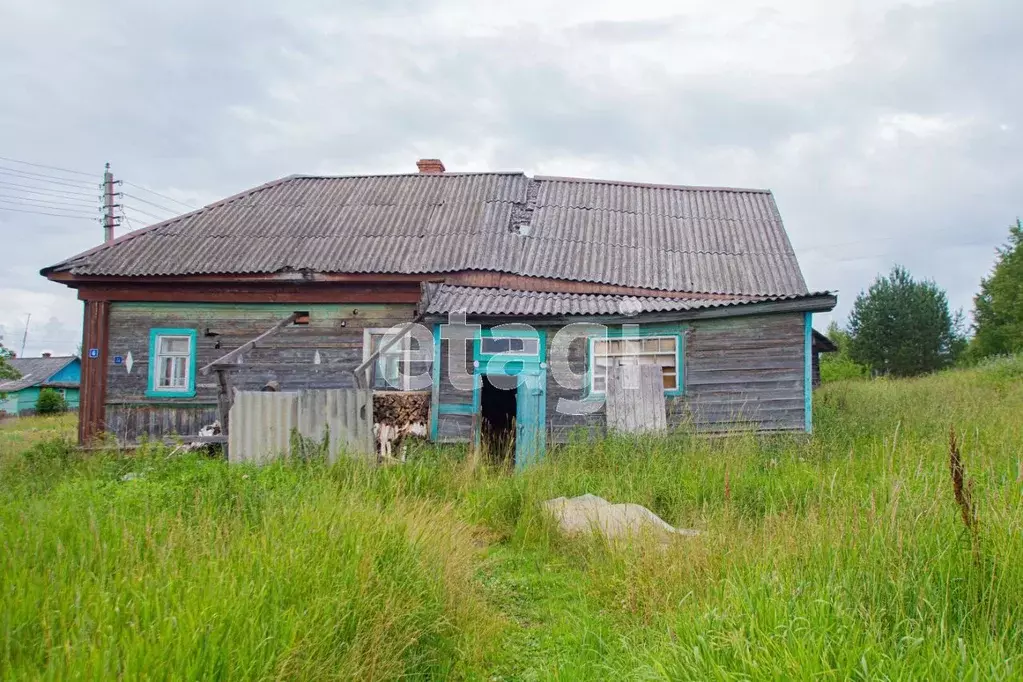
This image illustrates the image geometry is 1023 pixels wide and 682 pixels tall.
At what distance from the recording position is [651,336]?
10.8 meters

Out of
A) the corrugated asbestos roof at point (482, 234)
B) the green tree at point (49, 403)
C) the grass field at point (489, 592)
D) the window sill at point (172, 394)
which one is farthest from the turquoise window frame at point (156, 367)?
the green tree at point (49, 403)

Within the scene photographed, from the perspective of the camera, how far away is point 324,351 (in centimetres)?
1370

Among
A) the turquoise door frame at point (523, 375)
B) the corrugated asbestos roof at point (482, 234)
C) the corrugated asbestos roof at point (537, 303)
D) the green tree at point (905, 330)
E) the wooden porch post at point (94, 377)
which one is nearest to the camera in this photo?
the corrugated asbestos roof at point (537, 303)

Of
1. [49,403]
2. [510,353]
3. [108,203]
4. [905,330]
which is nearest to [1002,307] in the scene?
[905,330]

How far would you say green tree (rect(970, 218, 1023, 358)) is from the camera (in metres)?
40.2

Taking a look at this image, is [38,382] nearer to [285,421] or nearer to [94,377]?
[94,377]

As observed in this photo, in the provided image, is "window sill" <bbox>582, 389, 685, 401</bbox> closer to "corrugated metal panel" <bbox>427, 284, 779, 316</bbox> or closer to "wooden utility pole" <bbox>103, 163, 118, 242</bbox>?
"corrugated metal panel" <bbox>427, 284, 779, 316</bbox>

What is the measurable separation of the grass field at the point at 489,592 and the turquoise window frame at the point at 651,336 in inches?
171

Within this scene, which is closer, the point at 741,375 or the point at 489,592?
the point at 489,592

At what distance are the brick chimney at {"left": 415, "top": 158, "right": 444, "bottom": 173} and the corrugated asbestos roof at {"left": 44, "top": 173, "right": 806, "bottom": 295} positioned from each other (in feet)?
2.81

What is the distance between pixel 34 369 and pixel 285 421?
51.5m

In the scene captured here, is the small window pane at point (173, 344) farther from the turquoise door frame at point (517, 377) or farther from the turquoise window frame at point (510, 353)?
the turquoise window frame at point (510, 353)

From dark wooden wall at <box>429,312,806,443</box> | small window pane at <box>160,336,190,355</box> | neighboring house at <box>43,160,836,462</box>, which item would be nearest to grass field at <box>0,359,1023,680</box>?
dark wooden wall at <box>429,312,806,443</box>

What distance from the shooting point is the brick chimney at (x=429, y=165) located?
61.8ft
